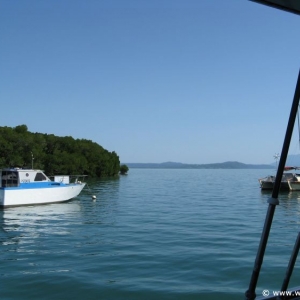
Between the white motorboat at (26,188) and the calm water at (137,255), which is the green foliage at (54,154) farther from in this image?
the calm water at (137,255)

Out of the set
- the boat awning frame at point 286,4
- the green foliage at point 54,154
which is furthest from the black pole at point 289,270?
the green foliage at point 54,154

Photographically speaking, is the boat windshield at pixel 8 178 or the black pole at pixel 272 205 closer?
the black pole at pixel 272 205

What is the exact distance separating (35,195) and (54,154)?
59068 millimetres

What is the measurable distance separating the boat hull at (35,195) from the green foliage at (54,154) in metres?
39.0

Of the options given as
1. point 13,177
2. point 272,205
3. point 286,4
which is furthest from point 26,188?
point 286,4

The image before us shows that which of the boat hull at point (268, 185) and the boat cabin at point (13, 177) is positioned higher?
the boat cabin at point (13, 177)

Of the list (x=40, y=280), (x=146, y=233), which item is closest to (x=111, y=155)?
(x=146, y=233)

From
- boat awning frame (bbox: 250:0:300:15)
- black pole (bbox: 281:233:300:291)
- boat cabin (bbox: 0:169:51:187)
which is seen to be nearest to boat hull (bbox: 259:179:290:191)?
boat cabin (bbox: 0:169:51:187)

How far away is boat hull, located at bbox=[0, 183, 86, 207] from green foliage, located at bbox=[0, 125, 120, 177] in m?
39.0

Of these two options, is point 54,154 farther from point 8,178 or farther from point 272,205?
point 272,205

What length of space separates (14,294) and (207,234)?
9355 mm

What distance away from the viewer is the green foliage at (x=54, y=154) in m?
72.6

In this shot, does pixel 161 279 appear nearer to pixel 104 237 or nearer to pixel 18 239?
pixel 104 237

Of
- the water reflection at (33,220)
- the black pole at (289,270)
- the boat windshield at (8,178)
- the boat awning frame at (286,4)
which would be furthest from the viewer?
the boat windshield at (8,178)
